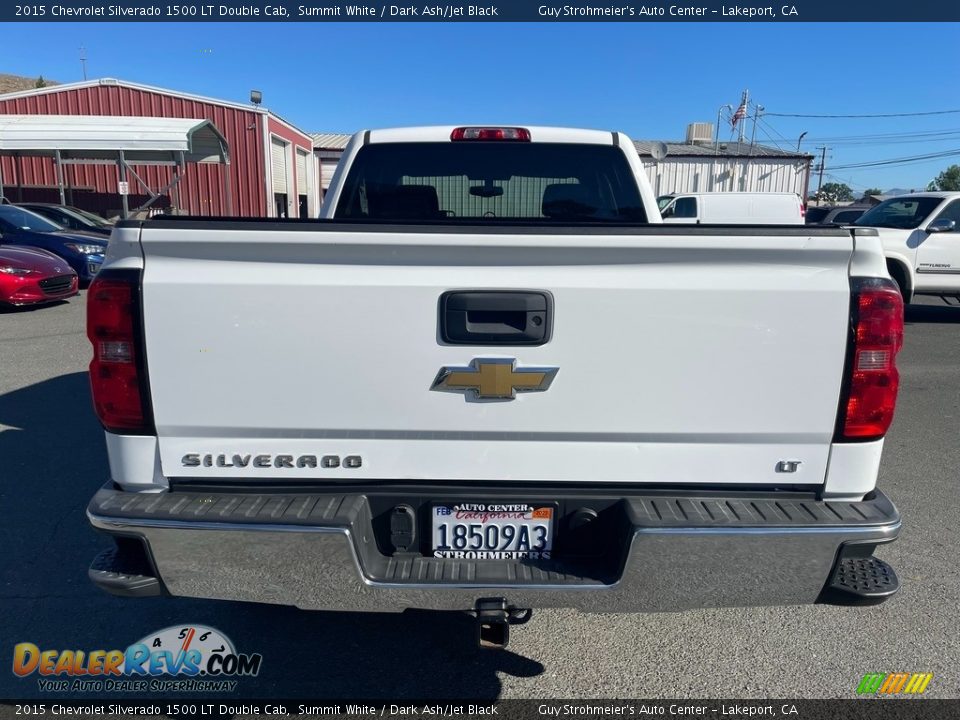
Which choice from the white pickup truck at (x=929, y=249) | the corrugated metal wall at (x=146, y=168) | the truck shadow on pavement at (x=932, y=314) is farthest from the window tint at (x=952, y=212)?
the corrugated metal wall at (x=146, y=168)

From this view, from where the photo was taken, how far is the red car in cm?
984

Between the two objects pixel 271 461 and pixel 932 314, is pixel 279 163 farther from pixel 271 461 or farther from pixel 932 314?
pixel 271 461

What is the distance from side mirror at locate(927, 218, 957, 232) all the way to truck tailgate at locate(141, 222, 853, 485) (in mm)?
10385

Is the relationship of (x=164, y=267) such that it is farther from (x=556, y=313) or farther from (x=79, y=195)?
(x=79, y=195)

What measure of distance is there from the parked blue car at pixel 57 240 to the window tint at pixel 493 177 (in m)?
9.83


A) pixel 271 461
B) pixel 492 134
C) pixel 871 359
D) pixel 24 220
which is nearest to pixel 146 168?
pixel 24 220

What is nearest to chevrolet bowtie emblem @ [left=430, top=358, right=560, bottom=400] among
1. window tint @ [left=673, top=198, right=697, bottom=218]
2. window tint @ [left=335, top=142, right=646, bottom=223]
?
window tint @ [left=335, top=142, right=646, bottom=223]

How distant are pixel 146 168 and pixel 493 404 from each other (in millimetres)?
27812

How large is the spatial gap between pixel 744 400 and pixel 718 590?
0.60 metres

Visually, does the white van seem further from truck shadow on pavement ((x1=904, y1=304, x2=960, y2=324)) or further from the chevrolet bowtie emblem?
the chevrolet bowtie emblem

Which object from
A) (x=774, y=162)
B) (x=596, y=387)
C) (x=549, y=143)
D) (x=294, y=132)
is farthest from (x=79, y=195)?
(x=774, y=162)

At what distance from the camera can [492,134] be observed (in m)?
3.70

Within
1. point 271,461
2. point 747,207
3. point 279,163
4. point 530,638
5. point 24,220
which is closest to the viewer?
point 271,461

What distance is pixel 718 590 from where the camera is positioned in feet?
6.78
